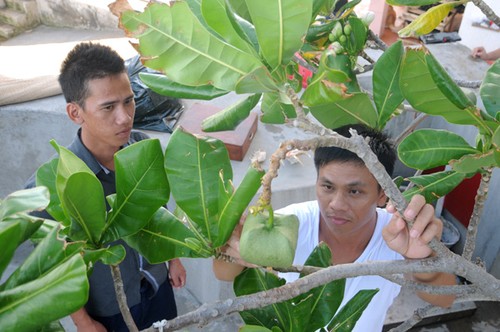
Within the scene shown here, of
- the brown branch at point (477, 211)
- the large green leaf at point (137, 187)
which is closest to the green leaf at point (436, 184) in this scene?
the brown branch at point (477, 211)

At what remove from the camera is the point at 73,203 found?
2.38 ft

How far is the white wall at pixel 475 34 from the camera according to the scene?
3770 mm

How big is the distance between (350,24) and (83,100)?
1.14 meters

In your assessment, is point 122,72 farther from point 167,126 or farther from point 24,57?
point 24,57

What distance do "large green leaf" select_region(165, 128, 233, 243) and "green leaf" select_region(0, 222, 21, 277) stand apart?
27 centimetres

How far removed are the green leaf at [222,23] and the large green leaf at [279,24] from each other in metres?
0.05

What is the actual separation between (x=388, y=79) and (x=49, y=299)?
65 centimetres

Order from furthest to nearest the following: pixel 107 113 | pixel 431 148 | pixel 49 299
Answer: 1. pixel 107 113
2. pixel 431 148
3. pixel 49 299

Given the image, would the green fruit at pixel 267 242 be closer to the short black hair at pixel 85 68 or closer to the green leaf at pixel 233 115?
the green leaf at pixel 233 115

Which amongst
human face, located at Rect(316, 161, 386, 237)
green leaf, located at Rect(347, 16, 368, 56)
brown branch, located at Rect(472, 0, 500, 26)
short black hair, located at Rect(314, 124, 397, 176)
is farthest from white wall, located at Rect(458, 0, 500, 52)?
green leaf, located at Rect(347, 16, 368, 56)

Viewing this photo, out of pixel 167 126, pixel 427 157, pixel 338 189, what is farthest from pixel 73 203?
pixel 167 126

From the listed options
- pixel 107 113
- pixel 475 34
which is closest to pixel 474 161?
pixel 107 113

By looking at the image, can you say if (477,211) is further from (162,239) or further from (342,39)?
(162,239)

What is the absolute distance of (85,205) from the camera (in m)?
0.74
